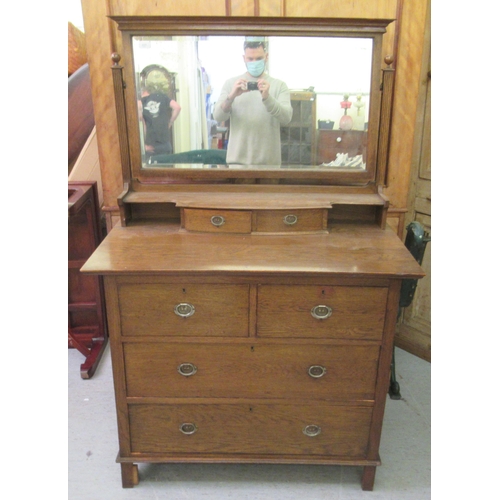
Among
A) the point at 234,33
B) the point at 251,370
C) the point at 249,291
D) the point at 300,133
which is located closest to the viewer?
the point at 249,291

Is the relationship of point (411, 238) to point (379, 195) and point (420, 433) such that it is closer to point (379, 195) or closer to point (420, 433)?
point (379, 195)

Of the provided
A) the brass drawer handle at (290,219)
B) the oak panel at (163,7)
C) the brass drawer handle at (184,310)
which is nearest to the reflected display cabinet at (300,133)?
the brass drawer handle at (290,219)

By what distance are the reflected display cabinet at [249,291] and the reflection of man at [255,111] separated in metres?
0.06

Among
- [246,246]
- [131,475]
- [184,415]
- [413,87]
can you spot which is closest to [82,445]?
[131,475]

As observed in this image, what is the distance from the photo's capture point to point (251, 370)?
176 centimetres

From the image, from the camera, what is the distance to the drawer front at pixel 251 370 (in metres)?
1.73

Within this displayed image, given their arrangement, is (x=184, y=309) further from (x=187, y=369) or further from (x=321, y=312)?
(x=321, y=312)

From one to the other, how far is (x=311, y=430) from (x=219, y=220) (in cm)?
94

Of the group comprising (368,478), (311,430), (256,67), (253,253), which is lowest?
(368,478)

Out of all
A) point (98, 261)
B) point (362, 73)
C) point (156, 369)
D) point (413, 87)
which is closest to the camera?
point (98, 261)

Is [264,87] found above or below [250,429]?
above

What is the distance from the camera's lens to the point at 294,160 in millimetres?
1997

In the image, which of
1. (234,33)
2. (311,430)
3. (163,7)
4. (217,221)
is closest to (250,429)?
(311,430)

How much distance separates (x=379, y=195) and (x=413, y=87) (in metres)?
0.56
